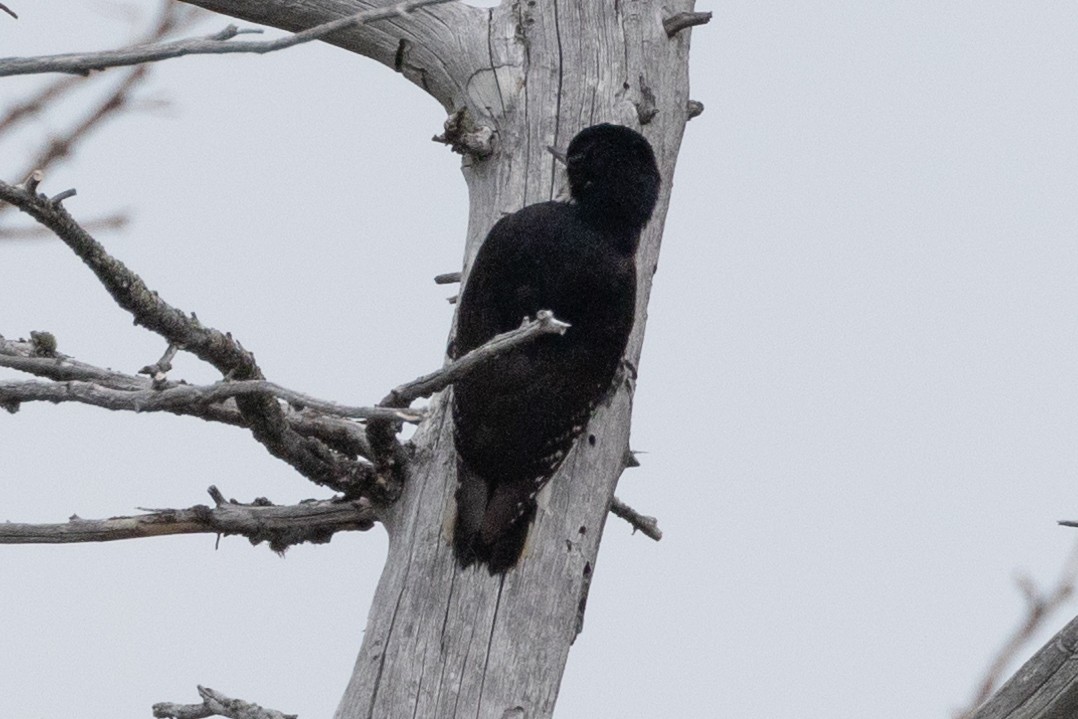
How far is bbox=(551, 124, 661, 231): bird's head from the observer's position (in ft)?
13.7

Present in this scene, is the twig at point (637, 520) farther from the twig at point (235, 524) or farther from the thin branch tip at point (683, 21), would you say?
the thin branch tip at point (683, 21)

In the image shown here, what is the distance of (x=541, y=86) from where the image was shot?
170 inches

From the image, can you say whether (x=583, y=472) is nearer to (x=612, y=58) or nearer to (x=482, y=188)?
(x=482, y=188)

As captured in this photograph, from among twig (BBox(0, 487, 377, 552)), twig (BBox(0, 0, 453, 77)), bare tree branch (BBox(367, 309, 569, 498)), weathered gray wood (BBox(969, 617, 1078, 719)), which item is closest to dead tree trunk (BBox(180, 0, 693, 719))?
twig (BBox(0, 487, 377, 552))

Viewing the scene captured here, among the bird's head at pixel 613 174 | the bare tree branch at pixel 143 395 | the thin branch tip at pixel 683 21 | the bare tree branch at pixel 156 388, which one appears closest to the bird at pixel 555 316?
the bird's head at pixel 613 174

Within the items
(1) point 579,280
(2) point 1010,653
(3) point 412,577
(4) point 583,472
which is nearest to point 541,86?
(1) point 579,280

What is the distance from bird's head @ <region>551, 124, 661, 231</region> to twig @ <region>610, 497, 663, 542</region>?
2.68 feet

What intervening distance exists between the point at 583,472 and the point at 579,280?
53 cm

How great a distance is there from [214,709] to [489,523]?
0.80m

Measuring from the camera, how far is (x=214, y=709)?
368 centimetres

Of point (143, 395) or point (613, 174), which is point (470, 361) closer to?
point (143, 395)

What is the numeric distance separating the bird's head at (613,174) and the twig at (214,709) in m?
1.62

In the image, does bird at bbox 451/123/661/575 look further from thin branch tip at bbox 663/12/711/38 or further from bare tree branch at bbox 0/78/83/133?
bare tree branch at bbox 0/78/83/133

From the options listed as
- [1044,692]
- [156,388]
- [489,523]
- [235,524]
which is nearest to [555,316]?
[489,523]
